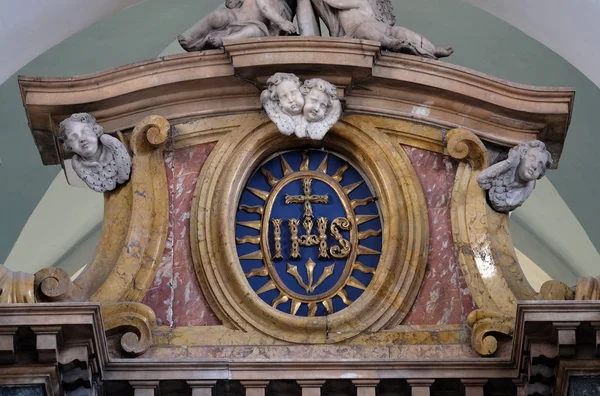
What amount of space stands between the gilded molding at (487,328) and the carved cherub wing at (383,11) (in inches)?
87.3

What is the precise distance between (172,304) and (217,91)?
147 centimetres

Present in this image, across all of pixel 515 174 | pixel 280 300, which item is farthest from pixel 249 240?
pixel 515 174

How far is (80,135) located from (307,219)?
149cm

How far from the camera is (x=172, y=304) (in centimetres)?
1198

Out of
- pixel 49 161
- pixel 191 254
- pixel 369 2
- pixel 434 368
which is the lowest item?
pixel 434 368

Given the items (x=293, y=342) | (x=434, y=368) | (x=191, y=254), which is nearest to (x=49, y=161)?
(x=191, y=254)

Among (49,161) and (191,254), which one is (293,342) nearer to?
(191,254)

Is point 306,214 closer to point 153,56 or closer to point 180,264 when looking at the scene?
point 180,264

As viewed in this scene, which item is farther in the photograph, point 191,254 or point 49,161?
point 49,161

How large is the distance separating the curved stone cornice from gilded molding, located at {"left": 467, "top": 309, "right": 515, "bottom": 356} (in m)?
1.31

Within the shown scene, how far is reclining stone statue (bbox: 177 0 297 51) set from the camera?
12.7m

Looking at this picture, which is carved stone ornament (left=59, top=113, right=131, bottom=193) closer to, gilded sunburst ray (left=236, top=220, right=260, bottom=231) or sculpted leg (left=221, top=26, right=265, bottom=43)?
gilded sunburst ray (left=236, top=220, right=260, bottom=231)

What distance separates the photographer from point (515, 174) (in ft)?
40.4

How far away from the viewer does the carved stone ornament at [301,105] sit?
12281mm
